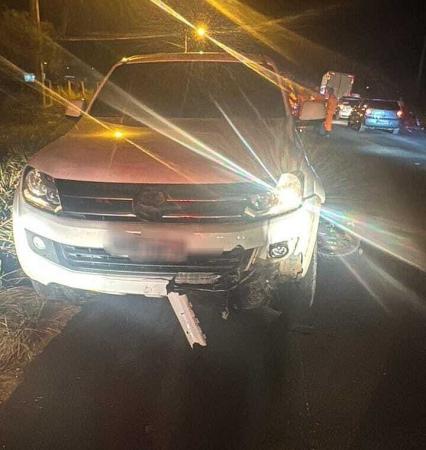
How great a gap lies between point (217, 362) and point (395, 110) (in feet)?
62.0

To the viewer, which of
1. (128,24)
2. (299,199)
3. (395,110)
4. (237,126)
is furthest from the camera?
(128,24)

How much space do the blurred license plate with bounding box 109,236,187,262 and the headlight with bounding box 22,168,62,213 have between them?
0.50m

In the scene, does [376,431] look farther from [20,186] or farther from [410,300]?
[20,186]

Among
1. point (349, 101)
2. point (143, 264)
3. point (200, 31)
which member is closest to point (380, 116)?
point (349, 101)

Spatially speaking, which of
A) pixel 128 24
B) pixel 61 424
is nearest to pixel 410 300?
pixel 61 424

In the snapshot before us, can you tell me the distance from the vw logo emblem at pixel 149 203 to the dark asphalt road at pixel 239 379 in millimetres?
845

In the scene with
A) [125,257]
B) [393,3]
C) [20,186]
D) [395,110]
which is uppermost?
[393,3]

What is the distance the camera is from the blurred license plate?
11.0ft

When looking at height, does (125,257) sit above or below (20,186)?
below

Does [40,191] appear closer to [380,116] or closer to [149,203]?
[149,203]

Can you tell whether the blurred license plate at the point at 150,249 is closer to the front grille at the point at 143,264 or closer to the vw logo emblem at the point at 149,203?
the front grille at the point at 143,264

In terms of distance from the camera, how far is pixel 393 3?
45406mm

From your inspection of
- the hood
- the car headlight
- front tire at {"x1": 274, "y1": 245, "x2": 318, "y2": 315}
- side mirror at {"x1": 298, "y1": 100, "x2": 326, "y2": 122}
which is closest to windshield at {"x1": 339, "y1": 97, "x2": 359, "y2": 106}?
side mirror at {"x1": 298, "y1": 100, "x2": 326, "y2": 122}

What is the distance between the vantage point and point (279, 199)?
358cm
